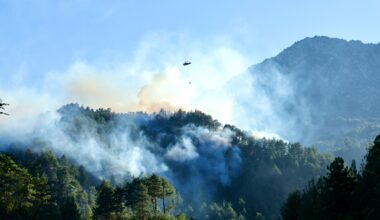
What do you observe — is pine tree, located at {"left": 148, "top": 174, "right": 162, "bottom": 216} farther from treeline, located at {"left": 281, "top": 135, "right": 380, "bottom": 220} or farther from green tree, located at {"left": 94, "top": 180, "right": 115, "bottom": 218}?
treeline, located at {"left": 281, "top": 135, "right": 380, "bottom": 220}

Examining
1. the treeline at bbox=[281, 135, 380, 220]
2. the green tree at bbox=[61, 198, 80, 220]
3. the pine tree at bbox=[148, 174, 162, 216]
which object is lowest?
the treeline at bbox=[281, 135, 380, 220]

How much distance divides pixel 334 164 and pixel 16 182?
7239cm

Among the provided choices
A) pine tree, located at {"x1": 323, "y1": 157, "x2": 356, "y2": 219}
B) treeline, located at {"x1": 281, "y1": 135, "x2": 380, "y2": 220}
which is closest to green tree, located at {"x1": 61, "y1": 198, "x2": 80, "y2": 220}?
treeline, located at {"x1": 281, "y1": 135, "x2": 380, "y2": 220}

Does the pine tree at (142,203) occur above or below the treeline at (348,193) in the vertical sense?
above

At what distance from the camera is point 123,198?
126 meters

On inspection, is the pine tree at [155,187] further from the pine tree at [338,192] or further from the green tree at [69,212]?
the pine tree at [338,192]

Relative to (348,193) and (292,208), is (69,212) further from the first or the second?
(348,193)

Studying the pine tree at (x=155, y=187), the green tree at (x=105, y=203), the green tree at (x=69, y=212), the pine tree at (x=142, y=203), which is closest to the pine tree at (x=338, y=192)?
the pine tree at (x=142, y=203)

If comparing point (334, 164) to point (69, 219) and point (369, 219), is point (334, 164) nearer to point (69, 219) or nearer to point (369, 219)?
point (369, 219)

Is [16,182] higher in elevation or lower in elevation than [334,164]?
higher

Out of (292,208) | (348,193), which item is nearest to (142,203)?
(292,208)

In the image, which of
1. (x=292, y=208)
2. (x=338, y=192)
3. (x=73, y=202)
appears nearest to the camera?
(x=338, y=192)

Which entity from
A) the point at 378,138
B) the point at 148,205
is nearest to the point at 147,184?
the point at 148,205

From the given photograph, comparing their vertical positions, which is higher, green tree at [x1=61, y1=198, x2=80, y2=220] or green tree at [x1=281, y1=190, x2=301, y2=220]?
green tree at [x1=61, y1=198, x2=80, y2=220]
